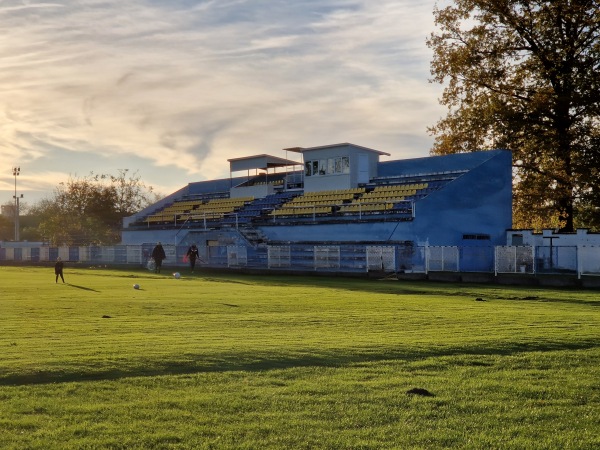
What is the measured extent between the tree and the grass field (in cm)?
2895

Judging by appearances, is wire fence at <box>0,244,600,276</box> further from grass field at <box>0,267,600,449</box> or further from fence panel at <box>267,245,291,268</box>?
grass field at <box>0,267,600,449</box>

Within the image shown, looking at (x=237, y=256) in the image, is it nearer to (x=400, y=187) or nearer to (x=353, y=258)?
(x=353, y=258)

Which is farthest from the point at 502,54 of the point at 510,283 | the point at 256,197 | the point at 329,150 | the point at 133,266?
the point at 133,266

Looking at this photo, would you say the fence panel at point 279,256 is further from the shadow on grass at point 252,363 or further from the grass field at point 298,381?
the shadow on grass at point 252,363

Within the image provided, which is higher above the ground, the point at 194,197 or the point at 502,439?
the point at 194,197

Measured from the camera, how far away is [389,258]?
129 feet

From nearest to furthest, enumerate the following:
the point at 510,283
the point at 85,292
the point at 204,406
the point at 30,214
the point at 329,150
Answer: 1. the point at 204,406
2. the point at 85,292
3. the point at 510,283
4. the point at 329,150
5. the point at 30,214

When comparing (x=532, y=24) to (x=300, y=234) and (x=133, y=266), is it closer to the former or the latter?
(x=300, y=234)

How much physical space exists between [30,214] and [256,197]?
11463 cm

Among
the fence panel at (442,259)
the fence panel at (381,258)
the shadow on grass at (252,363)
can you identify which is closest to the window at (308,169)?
the fence panel at (381,258)

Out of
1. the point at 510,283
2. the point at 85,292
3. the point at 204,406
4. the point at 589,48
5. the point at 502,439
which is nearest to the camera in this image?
the point at 502,439

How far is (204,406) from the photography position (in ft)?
26.7

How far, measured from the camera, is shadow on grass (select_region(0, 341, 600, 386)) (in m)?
9.71

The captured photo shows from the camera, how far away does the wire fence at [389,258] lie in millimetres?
34500
